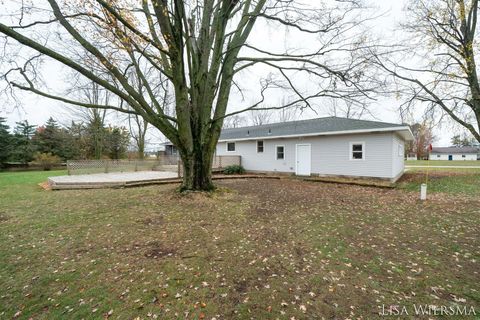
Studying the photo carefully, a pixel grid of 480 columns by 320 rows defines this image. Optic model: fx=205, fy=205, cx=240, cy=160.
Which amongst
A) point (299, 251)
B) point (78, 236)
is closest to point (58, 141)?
point (78, 236)

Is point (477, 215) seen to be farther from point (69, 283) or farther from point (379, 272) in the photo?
point (69, 283)

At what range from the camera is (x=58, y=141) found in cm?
2577

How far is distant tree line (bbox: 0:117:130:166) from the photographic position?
77.4 ft

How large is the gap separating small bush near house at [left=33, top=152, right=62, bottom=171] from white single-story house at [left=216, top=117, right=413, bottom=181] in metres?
22.1

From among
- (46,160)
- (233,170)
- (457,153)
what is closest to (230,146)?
(233,170)

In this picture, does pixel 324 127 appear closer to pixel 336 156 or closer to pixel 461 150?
pixel 336 156

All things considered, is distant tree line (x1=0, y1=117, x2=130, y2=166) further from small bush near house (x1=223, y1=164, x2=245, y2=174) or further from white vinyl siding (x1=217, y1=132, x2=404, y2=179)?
white vinyl siding (x1=217, y1=132, x2=404, y2=179)

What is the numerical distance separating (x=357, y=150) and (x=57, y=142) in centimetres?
3285

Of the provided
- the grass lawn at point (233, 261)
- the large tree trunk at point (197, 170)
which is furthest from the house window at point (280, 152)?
the grass lawn at point (233, 261)

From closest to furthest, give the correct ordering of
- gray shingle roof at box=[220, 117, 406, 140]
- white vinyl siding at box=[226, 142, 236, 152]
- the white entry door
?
1. gray shingle roof at box=[220, 117, 406, 140]
2. the white entry door
3. white vinyl siding at box=[226, 142, 236, 152]

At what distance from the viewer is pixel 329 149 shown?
12898 mm

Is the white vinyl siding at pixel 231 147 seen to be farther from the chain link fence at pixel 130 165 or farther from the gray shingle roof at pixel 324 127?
the gray shingle roof at pixel 324 127

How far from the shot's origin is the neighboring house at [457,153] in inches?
2014

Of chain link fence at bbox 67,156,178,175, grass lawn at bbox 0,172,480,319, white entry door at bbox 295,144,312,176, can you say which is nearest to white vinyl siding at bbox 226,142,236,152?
chain link fence at bbox 67,156,178,175
